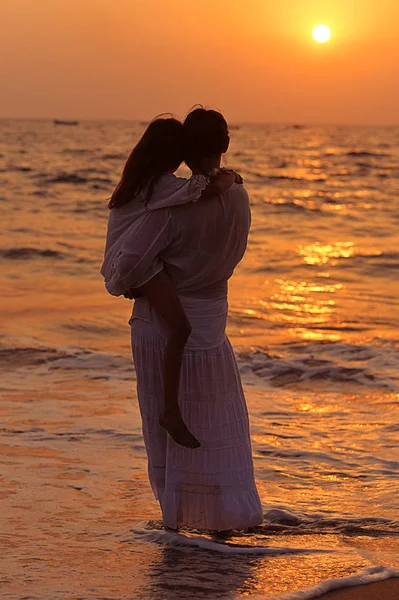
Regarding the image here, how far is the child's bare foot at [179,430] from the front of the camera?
3623mm

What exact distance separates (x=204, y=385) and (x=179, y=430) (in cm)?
23

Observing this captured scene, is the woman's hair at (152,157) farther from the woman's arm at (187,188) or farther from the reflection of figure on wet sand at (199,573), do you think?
the reflection of figure on wet sand at (199,573)

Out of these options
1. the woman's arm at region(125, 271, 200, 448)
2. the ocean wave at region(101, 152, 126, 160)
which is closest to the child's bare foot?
the woman's arm at region(125, 271, 200, 448)

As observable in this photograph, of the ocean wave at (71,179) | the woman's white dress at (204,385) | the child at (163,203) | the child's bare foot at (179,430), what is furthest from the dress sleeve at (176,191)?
the ocean wave at (71,179)

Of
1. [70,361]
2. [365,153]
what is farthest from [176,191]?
[365,153]

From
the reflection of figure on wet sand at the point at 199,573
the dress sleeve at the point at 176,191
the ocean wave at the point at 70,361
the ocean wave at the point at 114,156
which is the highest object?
the ocean wave at the point at 114,156

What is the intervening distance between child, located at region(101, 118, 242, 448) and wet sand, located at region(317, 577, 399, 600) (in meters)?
0.77

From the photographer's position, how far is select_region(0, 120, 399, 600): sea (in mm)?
3521

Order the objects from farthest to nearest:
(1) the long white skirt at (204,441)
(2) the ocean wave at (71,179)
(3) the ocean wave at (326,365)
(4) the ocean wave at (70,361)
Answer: (2) the ocean wave at (71,179), (4) the ocean wave at (70,361), (3) the ocean wave at (326,365), (1) the long white skirt at (204,441)

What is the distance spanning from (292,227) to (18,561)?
1810 cm

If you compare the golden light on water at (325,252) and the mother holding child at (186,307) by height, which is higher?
the golden light on water at (325,252)

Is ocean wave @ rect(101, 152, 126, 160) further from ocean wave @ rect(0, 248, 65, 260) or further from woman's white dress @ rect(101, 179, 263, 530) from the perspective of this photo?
woman's white dress @ rect(101, 179, 263, 530)

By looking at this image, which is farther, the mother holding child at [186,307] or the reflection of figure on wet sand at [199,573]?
the mother holding child at [186,307]

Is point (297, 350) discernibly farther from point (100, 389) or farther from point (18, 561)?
point (18, 561)
